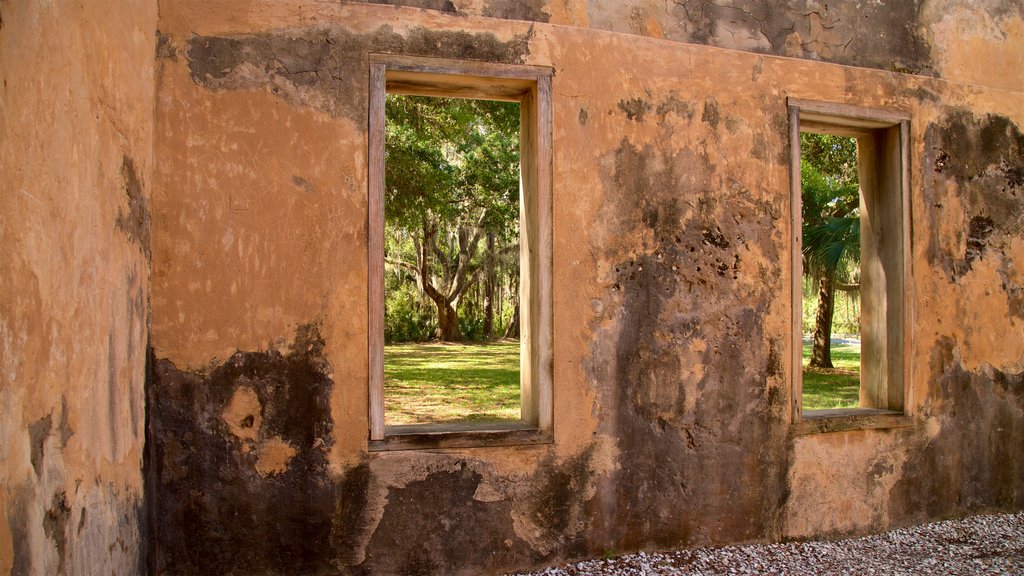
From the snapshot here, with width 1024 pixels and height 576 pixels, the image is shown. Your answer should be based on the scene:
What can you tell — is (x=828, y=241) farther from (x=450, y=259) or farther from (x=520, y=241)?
(x=450, y=259)

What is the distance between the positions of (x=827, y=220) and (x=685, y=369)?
29.1 ft

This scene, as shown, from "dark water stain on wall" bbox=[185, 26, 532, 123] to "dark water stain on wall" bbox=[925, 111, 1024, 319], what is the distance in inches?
128

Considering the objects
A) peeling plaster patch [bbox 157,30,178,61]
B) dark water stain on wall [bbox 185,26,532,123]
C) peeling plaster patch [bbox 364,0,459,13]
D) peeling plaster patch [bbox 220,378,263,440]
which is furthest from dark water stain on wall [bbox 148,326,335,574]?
peeling plaster patch [bbox 364,0,459,13]

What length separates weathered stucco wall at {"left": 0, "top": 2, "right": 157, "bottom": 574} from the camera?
6.56 feet

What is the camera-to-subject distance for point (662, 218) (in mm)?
3979

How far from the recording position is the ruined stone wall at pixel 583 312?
131 inches

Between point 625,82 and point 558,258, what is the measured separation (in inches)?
41.5

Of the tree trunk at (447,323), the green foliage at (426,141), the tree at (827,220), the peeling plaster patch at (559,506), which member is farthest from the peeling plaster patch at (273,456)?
the tree trunk at (447,323)

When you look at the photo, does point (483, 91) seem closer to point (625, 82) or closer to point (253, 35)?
point (625, 82)

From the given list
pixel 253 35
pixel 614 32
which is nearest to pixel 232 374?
pixel 253 35

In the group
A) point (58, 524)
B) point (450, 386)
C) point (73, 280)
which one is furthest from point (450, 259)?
point (58, 524)

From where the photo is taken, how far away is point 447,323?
2141cm

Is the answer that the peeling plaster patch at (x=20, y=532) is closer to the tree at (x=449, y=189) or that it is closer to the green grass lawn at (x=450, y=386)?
the green grass lawn at (x=450, y=386)

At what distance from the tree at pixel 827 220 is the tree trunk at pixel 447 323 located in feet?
36.8
